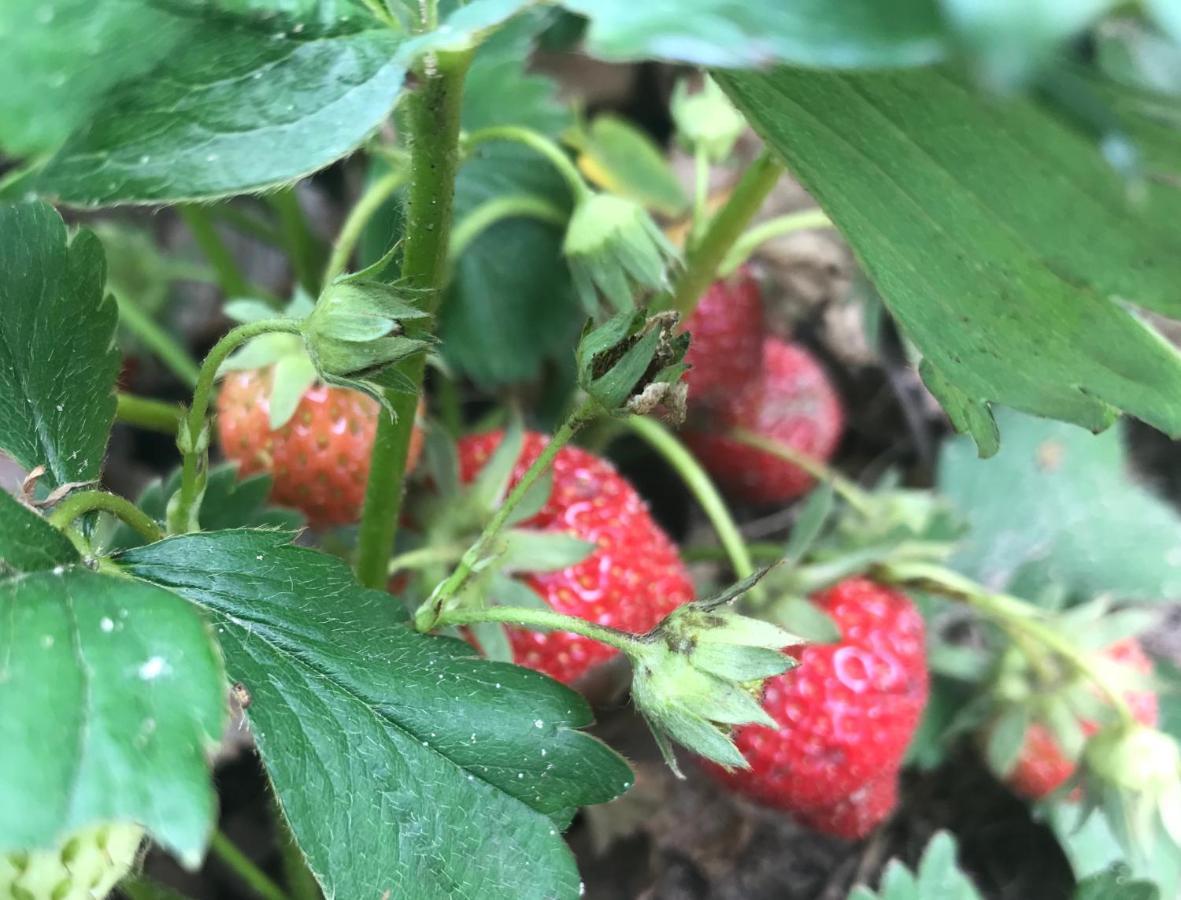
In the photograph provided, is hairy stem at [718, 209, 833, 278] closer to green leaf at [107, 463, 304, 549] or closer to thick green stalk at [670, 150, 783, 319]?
thick green stalk at [670, 150, 783, 319]

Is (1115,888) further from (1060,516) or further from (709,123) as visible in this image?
(709,123)

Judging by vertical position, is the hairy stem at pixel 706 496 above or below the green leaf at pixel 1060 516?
above

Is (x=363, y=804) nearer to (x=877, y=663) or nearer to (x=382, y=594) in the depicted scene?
(x=382, y=594)

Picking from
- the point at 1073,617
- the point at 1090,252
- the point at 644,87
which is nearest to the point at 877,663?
the point at 1073,617

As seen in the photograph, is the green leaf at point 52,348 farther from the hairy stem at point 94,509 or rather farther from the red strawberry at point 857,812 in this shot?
the red strawberry at point 857,812

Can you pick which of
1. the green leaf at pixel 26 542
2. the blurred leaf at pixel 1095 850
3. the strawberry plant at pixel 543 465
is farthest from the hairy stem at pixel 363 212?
the blurred leaf at pixel 1095 850
